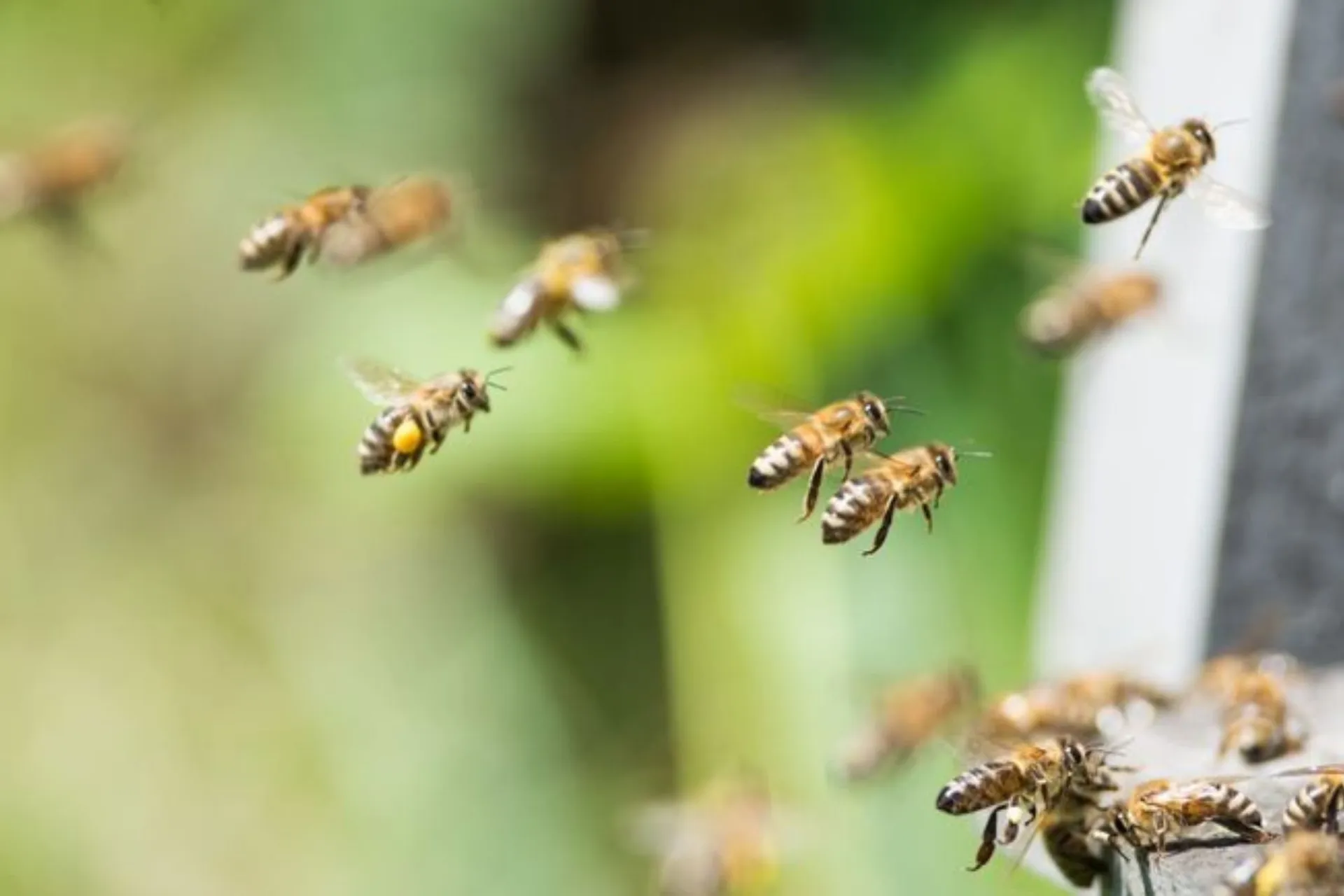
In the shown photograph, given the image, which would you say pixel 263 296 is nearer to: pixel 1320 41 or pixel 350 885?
pixel 350 885

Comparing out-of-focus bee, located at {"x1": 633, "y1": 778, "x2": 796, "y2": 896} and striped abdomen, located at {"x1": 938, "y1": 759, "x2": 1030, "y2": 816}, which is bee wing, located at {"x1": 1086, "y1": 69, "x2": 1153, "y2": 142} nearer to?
striped abdomen, located at {"x1": 938, "y1": 759, "x2": 1030, "y2": 816}

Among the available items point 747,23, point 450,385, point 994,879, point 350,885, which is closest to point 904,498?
point 450,385

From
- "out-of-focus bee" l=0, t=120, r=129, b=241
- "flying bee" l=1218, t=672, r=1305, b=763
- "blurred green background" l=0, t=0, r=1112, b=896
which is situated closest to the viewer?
"flying bee" l=1218, t=672, r=1305, b=763

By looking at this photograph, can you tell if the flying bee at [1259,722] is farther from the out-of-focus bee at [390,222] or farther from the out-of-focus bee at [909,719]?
the out-of-focus bee at [390,222]

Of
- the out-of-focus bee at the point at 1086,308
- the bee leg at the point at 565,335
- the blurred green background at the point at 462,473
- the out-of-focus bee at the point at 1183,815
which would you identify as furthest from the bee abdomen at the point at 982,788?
the blurred green background at the point at 462,473

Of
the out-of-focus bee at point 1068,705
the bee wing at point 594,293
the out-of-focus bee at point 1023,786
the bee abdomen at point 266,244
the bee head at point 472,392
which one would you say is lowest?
the out-of-focus bee at point 1023,786

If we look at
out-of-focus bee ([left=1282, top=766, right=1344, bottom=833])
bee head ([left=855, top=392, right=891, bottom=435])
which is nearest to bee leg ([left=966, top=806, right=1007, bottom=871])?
out-of-focus bee ([left=1282, top=766, right=1344, bottom=833])
